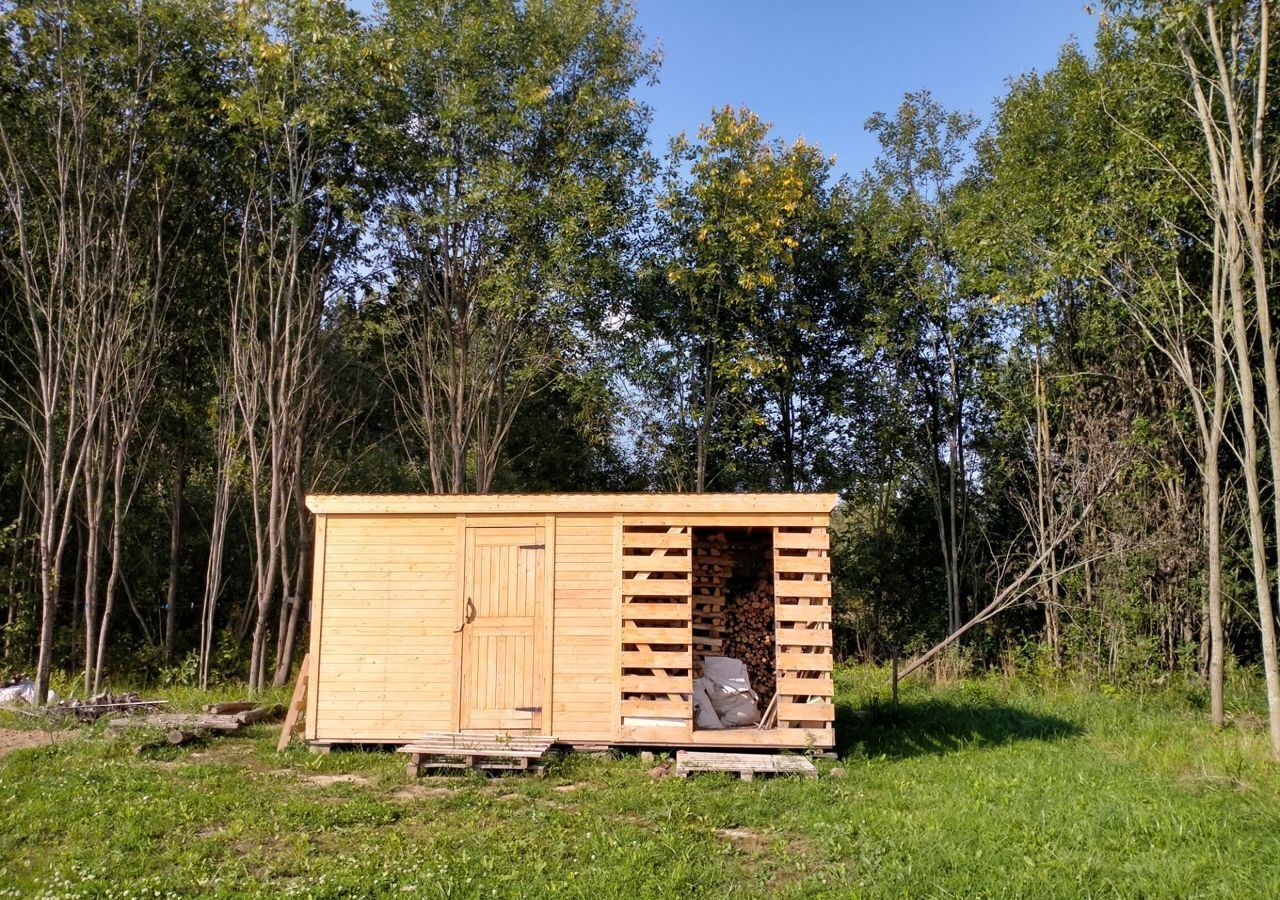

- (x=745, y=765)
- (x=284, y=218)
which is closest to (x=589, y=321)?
(x=284, y=218)

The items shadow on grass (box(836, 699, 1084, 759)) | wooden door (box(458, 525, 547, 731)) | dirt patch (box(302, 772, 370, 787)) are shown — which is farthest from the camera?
shadow on grass (box(836, 699, 1084, 759))

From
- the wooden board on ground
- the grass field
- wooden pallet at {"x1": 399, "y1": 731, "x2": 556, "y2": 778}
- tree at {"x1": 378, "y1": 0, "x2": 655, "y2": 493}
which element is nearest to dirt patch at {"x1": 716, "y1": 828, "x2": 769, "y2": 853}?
the grass field

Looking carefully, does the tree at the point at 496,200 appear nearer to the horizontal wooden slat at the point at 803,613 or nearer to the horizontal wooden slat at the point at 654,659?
the horizontal wooden slat at the point at 654,659

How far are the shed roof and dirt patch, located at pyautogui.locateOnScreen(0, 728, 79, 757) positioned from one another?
327 cm

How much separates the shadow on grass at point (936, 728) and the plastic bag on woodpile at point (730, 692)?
2.98 ft

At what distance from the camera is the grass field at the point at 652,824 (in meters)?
4.89

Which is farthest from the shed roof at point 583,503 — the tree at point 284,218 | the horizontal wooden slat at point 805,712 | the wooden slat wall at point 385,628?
the tree at point 284,218

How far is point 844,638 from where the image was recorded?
1590 centimetres

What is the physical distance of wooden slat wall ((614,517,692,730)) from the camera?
27.1ft

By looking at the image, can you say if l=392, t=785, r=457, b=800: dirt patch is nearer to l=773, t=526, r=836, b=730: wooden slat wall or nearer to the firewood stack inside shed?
l=773, t=526, r=836, b=730: wooden slat wall

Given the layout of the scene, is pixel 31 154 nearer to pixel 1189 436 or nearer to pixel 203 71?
pixel 203 71

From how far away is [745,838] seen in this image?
19.1ft

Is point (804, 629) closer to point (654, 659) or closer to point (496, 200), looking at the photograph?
point (654, 659)

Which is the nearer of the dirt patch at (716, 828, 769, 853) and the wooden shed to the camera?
the dirt patch at (716, 828, 769, 853)
